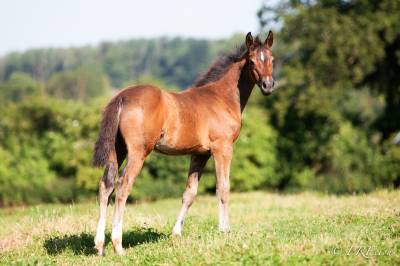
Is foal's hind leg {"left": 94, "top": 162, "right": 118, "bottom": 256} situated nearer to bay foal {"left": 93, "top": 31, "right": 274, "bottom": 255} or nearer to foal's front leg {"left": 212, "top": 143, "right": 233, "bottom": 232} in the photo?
bay foal {"left": 93, "top": 31, "right": 274, "bottom": 255}

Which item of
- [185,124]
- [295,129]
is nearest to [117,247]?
[185,124]

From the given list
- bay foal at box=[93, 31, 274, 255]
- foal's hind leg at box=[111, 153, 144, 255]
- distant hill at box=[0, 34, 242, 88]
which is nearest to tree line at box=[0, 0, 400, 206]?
bay foal at box=[93, 31, 274, 255]

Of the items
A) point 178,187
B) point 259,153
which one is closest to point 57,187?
point 178,187

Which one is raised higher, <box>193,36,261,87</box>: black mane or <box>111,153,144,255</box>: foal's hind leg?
<box>193,36,261,87</box>: black mane

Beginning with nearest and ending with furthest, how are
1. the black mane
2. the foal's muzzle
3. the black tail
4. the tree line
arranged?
the black tail → the foal's muzzle → the black mane → the tree line

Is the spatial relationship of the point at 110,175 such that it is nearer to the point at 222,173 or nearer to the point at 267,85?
the point at 222,173

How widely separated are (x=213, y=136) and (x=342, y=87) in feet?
65.5

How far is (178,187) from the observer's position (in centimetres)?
2847

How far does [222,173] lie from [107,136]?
7.74 feet

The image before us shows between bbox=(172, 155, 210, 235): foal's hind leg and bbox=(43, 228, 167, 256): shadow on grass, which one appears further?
bbox=(172, 155, 210, 235): foal's hind leg

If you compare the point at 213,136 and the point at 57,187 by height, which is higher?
the point at 213,136

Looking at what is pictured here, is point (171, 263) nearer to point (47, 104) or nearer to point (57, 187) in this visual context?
point (57, 187)

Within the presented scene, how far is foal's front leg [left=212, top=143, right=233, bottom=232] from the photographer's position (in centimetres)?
907

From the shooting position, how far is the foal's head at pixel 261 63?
30.4 feet
